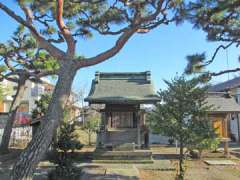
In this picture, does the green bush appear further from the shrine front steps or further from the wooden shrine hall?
the wooden shrine hall

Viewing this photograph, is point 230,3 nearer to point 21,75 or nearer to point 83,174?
point 83,174

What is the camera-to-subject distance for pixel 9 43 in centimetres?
1233

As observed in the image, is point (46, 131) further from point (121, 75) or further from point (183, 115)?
point (121, 75)

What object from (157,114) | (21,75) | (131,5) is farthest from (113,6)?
(21,75)

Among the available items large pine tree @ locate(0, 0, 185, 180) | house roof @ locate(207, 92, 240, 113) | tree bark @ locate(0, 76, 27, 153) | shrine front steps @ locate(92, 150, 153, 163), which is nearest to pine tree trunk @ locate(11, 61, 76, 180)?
large pine tree @ locate(0, 0, 185, 180)

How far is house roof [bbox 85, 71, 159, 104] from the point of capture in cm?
1109

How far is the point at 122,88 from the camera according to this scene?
12320mm

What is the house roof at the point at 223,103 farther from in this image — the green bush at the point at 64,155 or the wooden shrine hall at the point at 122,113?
the green bush at the point at 64,155

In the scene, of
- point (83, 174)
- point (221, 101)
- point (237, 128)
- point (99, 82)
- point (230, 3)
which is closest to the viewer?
point (230, 3)

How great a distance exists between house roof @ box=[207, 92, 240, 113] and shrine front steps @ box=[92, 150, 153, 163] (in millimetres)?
4139

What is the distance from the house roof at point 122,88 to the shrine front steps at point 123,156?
198cm

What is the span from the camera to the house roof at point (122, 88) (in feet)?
36.4

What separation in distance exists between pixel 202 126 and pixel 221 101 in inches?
297

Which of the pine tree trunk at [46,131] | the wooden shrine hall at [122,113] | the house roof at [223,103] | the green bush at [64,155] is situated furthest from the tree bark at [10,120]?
the house roof at [223,103]
